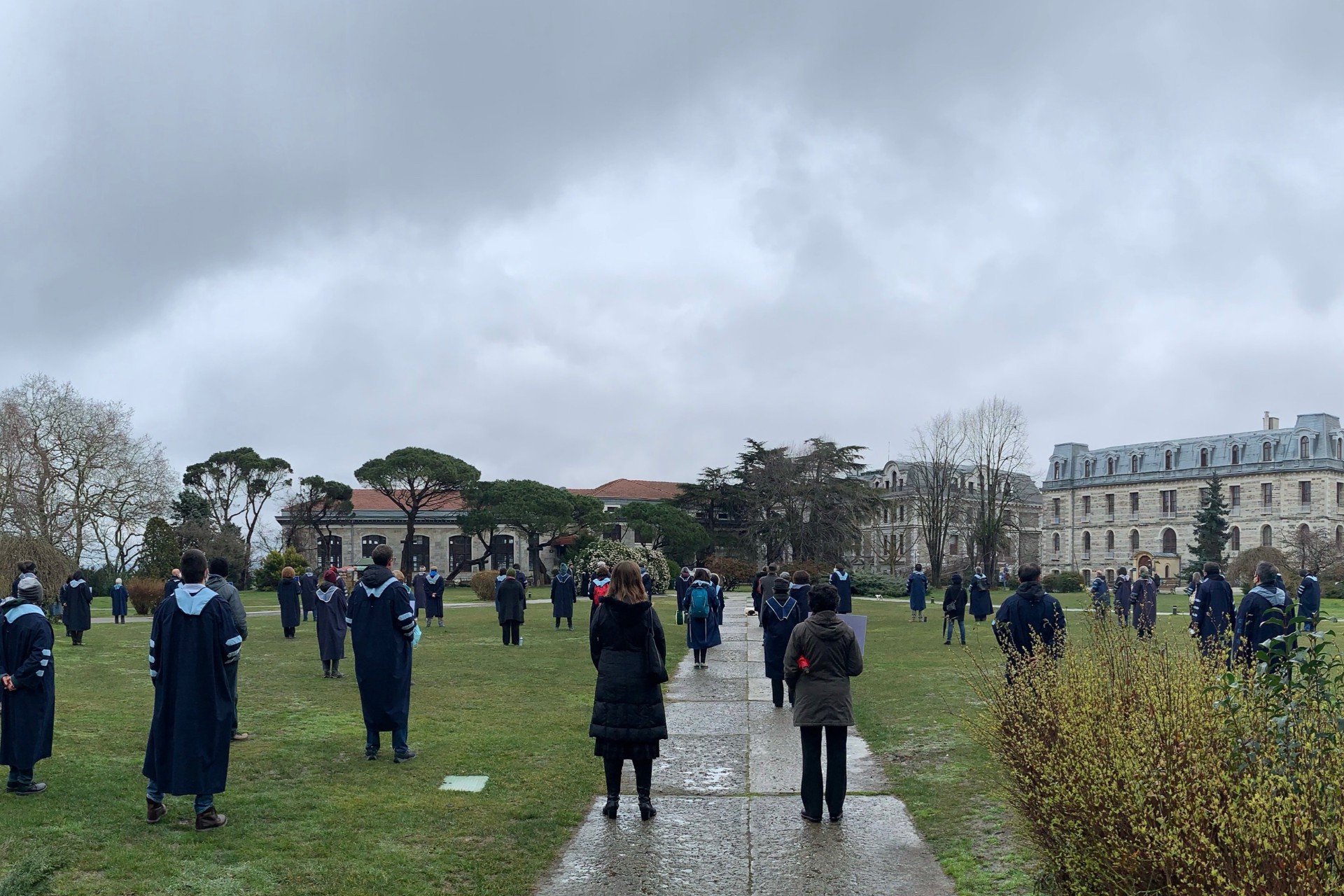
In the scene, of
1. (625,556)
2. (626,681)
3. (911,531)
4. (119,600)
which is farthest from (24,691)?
(911,531)

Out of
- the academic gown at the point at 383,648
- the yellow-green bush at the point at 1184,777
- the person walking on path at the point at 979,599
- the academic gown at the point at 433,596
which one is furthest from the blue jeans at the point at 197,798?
the person walking on path at the point at 979,599

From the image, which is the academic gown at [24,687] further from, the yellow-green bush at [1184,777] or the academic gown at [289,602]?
the academic gown at [289,602]

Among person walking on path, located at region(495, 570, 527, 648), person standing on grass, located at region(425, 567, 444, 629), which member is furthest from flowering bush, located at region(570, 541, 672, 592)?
person walking on path, located at region(495, 570, 527, 648)

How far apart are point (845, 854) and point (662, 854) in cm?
108

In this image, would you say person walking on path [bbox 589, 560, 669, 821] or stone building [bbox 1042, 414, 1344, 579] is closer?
person walking on path [bbox 589, 560, 669, 821]

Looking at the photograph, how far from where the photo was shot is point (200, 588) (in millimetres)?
6719

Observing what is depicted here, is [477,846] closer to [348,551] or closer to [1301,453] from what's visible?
[348,551]

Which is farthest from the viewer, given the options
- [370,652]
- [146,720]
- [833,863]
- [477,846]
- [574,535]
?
[574,535]

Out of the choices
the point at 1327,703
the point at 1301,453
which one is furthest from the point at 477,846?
the point at 1301,453

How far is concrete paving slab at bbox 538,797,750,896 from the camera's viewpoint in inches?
220

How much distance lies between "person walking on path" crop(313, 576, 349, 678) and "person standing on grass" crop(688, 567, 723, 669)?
17.7 feet

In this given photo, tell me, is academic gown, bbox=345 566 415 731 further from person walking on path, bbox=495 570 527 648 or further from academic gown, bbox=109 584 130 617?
academic gown, bbox=109 584 130 617

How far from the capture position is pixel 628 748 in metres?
6.87

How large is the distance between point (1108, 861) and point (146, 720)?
1015 cm
